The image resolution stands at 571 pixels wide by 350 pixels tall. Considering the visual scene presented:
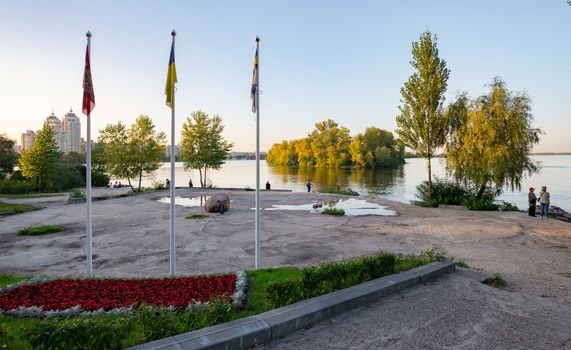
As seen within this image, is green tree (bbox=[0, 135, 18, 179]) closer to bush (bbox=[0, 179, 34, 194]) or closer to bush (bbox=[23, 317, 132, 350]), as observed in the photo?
bush (bbox=[0, 179, 34, 194])

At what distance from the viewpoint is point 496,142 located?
981 inches

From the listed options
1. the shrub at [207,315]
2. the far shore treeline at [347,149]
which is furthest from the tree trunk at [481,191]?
the far shore treeline at [347,149]

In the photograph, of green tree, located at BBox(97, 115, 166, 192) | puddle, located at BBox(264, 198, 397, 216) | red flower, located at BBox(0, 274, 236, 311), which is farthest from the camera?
green tree, located at BBox(97, 115, 166, 192)

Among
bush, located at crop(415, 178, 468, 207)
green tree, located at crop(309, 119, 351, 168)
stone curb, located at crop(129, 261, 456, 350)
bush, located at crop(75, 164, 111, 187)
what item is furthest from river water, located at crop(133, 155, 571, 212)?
stone curb, located at crop(129, 261, 456, 350)

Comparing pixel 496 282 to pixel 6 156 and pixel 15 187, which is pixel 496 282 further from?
pixel 6 156

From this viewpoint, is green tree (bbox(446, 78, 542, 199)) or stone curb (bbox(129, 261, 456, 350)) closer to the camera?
stone curb (bbox(129, 261, 456, 350))

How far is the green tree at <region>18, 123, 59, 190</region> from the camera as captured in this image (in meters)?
42.8

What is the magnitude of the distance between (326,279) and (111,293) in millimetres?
4786

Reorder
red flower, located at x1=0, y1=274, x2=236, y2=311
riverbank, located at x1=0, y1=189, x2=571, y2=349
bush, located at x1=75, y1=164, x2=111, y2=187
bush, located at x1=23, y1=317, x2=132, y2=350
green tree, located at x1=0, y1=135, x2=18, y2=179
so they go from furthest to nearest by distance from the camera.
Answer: green tree, located at x1=0, y1=135, x2=18, y2=179
bush, located at x1=75, y1=164, x2=111, y2=187
riverbank, located at x1=0, y1=189, x2=571, y2=349
red flower, located at x1=0, y1=274, x2=236, y2=311
bush, located at x1=23, y1=317, x2=132, y2=350

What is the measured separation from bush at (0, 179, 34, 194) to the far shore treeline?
77.3m

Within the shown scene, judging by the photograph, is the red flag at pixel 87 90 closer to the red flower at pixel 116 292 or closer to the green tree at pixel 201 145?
the red flower at pixel 116 292

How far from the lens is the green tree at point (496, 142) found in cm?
2445

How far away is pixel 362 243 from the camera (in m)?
14.3

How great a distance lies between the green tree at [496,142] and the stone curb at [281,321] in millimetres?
20048
